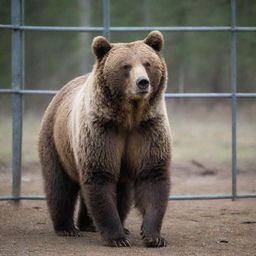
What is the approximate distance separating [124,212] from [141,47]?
1598 mm

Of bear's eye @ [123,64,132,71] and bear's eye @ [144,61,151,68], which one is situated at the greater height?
bear's eye @ [144,61,151,68]

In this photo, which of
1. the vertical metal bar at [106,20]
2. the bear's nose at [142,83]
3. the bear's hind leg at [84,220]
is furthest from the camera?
the vertical metal bar at [106,20]

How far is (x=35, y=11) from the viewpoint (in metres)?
16.4

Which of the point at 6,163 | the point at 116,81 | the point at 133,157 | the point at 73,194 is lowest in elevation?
the point at 6,163

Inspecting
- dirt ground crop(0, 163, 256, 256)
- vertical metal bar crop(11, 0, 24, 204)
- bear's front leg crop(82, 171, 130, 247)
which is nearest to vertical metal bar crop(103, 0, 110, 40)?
vertical metal bar crop(11, 0, 24, 204)

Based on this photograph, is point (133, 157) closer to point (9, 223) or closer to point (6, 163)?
point (9, 223)

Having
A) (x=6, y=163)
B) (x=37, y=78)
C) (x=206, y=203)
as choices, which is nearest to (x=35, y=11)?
(x=37, y=78)

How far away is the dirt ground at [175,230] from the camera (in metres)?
5.77

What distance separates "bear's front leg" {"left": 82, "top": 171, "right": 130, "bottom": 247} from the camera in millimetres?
5863

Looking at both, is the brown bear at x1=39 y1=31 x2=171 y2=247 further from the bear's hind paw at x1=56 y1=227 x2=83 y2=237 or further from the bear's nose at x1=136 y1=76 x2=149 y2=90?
the bear's hind paw at x1=56 y1=227 x2=83 y2=237

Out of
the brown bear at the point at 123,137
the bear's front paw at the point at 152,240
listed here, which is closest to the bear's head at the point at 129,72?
the brown bear at the point at 123,137

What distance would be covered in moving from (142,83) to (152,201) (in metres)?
0.98

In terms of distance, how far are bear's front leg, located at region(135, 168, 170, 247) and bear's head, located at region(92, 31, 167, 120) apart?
0.62m

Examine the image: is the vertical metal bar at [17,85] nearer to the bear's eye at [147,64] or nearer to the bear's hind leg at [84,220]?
the bear's hind leg at [84,220]
